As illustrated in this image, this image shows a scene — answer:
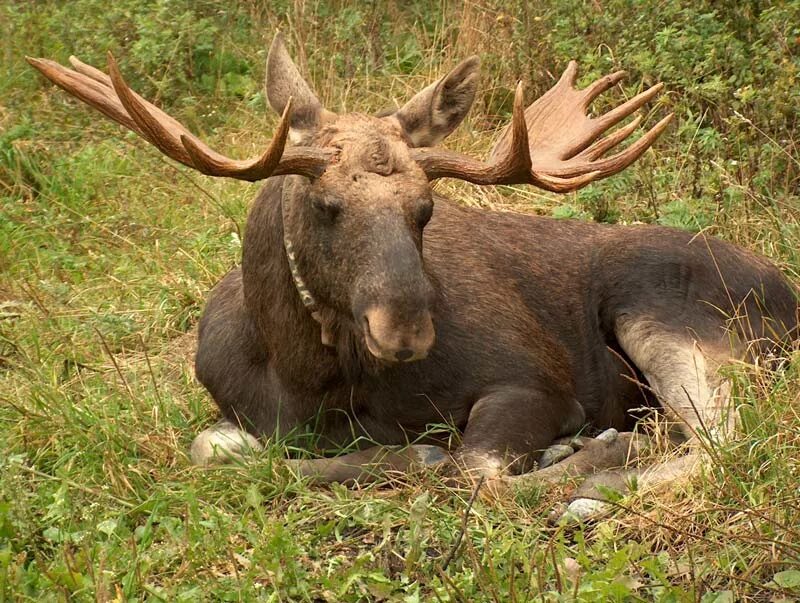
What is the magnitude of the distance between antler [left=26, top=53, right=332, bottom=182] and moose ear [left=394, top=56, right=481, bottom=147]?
536 millimetres

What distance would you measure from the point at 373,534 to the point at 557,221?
2.37 metres

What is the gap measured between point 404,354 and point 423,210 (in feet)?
1.79

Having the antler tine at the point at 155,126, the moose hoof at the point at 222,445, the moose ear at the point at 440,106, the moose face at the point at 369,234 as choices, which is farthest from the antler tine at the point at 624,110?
the moose hoof at the point at 222,445

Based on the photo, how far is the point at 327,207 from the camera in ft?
16.6

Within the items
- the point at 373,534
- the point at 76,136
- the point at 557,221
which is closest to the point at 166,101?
the point at 76,136

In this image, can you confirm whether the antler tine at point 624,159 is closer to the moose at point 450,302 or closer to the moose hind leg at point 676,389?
the moose at point 450,302

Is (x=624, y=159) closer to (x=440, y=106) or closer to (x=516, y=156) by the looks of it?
(x=516, y=156)

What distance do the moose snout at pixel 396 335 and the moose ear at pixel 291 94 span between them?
879mm

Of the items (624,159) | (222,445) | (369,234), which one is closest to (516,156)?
(624,159)

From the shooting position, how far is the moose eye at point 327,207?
5.04 meters

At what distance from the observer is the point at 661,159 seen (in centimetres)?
798

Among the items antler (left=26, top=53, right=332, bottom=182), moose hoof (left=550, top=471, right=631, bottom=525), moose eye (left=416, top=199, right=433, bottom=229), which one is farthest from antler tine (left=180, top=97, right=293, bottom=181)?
moose hoof (left=550, top=471, right=631, bottom=525)

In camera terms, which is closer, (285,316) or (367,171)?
(367,171)

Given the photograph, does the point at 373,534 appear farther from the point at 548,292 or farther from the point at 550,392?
the point at 548,292
